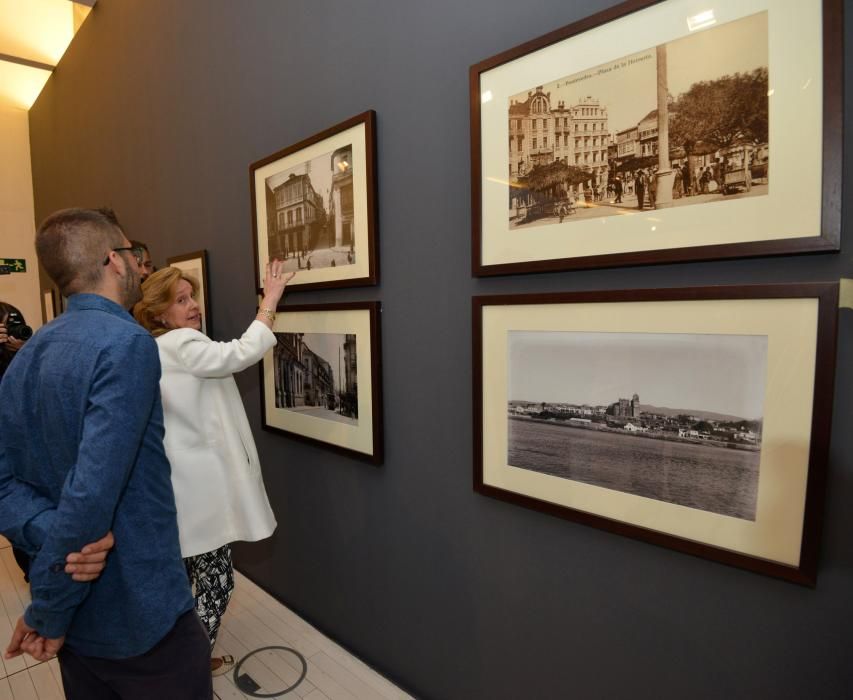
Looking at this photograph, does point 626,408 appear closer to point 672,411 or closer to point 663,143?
point 672,411

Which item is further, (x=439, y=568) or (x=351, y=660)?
(x=351, y=660)

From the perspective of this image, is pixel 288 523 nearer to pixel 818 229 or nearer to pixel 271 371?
pixel 271 371

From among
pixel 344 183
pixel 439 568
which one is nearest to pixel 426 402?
pixel 439 568

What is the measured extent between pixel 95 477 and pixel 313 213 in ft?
4.60

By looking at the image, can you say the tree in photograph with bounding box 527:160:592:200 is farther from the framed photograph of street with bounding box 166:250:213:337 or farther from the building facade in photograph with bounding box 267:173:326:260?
the framed photograph of street with bounding box 166:250:213:337

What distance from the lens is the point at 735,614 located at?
1.18m

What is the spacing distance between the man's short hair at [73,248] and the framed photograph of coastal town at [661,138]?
1061 millimetres

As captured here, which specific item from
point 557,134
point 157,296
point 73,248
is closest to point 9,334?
point 157,296

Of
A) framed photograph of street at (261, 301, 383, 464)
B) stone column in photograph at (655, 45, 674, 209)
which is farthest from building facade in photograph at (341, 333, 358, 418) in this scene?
stone column in photograph at (655, 45, 674, 209)

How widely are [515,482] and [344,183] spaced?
1336mm

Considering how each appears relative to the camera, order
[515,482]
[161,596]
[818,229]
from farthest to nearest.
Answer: [515,482] < [161,596] < [818,229]

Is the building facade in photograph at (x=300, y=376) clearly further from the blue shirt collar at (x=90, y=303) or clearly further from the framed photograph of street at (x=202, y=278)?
the blue shirt collar at (x=90, y=303)

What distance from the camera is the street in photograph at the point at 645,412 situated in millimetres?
1120

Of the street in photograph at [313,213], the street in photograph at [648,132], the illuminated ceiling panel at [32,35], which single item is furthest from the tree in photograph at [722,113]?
the illuminated ceiling panel at [32,35]
